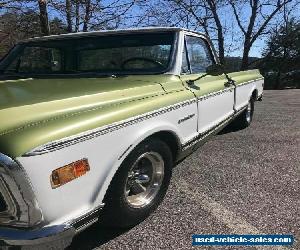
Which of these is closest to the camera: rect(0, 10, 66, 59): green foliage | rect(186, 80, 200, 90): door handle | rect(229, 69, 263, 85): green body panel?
rect(186, 80, 200, 90): door handle

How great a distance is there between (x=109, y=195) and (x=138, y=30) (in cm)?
206

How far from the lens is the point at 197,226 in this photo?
128 inches

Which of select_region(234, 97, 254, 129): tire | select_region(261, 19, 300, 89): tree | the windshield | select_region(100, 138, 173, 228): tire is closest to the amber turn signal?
select_region(100, 138, 173, 228): tire

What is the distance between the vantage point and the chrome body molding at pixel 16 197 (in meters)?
2.05

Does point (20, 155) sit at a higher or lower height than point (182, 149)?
higher

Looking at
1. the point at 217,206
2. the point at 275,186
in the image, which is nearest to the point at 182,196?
the point at 217,206

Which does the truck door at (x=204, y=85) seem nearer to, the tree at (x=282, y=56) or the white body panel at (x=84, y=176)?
the white body panel at (x=84, y=176)

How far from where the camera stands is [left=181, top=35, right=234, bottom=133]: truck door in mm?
4199

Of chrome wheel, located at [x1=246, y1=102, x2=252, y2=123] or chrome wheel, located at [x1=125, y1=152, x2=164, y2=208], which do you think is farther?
chrome wheel, located at [x1=246, y1=102, x2=252, y2=123]

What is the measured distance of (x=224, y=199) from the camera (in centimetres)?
379

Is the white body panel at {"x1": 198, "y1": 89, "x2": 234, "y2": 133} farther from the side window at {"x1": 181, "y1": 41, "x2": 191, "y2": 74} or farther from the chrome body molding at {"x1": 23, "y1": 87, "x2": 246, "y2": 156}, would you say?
the chrome body molding at {"x1": 23, "y1": 87, "x2": 246, "y2": 156}

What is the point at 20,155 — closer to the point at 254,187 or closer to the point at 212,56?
the point at 254,187

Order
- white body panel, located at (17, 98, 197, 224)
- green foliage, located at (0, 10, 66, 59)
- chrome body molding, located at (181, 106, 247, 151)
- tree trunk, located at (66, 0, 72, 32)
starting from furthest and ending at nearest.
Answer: green foliage, located at (0, 10, 66, 59) < tree trunk, located at (66, 0, 72, 32) < chrome body molding, located at (181, 106, 247, 151) < white body panel, located at (17, 98, 197, 224)

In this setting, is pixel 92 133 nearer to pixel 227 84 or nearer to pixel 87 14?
pixel 227 84
